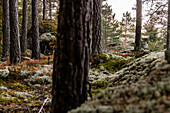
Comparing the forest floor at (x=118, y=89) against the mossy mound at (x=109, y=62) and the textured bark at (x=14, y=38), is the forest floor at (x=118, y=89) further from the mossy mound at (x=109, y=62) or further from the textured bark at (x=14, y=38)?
the textured bark at (x=14, y=38)

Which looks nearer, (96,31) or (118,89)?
(118,89)

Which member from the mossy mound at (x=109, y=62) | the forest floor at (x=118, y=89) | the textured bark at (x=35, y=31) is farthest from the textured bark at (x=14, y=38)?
the mossy mound at (x=109, y=62)

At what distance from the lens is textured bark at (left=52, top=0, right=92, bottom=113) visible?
204cm

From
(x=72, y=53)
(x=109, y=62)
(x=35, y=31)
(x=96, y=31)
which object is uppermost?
(x=35, y=31)

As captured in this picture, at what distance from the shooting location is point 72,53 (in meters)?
2.04

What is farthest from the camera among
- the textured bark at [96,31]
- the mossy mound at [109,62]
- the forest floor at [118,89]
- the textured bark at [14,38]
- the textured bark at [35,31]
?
the textured bark at [35,31]

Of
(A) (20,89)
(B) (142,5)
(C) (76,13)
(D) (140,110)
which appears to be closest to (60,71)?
(C) (76,13)

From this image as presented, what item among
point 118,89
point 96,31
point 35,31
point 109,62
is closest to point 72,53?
point 118,89

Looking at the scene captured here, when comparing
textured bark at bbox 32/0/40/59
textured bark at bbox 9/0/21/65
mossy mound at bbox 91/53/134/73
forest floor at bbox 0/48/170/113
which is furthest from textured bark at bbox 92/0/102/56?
textured bark at bbox 32/0/40/59

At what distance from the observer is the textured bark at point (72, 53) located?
2.04 meters

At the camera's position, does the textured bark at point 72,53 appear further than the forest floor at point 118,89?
Yes

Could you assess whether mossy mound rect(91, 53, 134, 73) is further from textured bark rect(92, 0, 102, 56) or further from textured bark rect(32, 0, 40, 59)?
textured bark rect(32, 0, 40, 59)

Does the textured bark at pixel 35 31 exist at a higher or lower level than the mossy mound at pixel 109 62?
higher

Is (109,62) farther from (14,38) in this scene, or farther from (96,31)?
(14,38)
